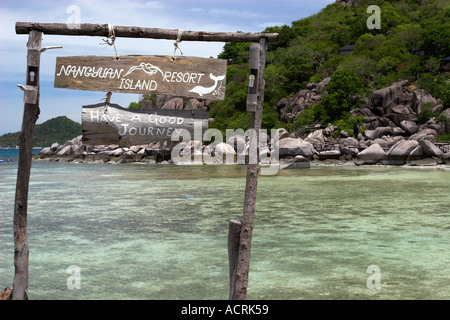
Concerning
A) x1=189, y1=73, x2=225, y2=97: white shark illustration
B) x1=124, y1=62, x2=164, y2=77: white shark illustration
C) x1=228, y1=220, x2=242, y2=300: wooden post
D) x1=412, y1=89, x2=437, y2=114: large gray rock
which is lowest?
x1=228, y1=220, x2=242, y2=300: wooden post

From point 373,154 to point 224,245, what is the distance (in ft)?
103

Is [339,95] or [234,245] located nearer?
[234,245]

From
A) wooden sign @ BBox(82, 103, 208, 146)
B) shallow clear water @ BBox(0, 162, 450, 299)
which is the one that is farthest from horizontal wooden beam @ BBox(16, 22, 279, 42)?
shallow clear water @ BBox(0, 162, 450, 299)

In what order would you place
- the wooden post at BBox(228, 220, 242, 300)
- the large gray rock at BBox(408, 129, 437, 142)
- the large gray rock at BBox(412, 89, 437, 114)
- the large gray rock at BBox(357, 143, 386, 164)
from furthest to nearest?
the large gray rock at BBox(412, 89, 437, 114), the large gray rock at BBox(408, 129, 437, 142), the large gray rock at BBox(357, 143, 386, 164), the wooden post at BBox(228, 220, 242, 300)

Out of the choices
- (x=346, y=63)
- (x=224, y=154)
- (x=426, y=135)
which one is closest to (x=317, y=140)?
(x=224, y=154)

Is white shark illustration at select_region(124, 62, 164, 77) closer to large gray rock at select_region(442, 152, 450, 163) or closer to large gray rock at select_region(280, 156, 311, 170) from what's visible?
large gray rock at select_region(280, 156, 311, 170)

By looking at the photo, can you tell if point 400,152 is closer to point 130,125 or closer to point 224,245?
point 224,245

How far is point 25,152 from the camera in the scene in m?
4.86

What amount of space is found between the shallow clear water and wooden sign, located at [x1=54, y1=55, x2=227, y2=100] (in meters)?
2.85

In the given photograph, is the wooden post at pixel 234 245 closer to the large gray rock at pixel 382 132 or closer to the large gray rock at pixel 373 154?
the large gray rock at pixel 373 154

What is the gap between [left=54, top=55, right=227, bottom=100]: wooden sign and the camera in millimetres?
4988

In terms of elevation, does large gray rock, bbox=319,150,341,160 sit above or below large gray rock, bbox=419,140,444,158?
below

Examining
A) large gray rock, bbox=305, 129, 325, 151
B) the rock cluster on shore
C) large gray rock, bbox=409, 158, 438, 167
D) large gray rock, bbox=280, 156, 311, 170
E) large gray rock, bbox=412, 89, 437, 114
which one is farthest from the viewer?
large gray rock, bbox=412, 89, 437, 114

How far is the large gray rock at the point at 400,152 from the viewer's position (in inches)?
1416
